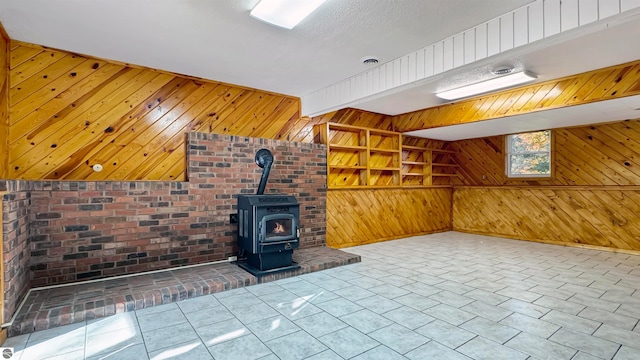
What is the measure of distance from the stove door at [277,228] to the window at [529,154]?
5.73 metres

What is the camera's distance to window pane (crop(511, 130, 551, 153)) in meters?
6.73

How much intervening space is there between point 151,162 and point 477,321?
410 cm

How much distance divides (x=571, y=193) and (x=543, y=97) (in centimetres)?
286

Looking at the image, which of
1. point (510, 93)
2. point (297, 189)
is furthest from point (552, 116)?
point (297, 189)

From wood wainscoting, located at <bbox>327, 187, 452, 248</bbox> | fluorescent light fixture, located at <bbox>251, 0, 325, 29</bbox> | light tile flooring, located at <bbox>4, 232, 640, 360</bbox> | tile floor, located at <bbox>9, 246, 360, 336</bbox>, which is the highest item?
fluorescent light fixture, located at <bbox>251, 0, 325, 29</bbox>

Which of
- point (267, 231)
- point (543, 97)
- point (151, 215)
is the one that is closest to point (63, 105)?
point (151, 215)

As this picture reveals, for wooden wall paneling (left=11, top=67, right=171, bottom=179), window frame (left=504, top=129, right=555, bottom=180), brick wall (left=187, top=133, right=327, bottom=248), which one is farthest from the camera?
window frame (left=504, top=129, right=555, bottom=180)

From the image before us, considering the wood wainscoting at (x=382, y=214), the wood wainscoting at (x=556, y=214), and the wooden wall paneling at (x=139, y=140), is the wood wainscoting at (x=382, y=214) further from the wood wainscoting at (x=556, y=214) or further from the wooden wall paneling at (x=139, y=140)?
the wooden wall paneling at (x=139, y=140)

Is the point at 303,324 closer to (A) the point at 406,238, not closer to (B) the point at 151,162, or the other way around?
(B) the point at 151,162

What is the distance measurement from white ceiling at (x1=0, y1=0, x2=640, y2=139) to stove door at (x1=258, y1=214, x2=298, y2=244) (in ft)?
6.35

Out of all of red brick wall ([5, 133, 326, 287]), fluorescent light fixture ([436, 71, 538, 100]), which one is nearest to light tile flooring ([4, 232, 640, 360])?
red brick wall ([5, 133, 326, 287])

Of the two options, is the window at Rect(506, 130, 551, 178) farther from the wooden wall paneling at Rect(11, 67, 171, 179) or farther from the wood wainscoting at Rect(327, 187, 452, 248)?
the wooden wall paneling at Rect(11, 67, 171, 179)

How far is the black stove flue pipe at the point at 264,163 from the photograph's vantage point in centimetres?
429

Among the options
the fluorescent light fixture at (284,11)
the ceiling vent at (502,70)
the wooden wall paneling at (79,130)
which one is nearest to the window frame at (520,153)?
the ceiling vent at (502,70)
